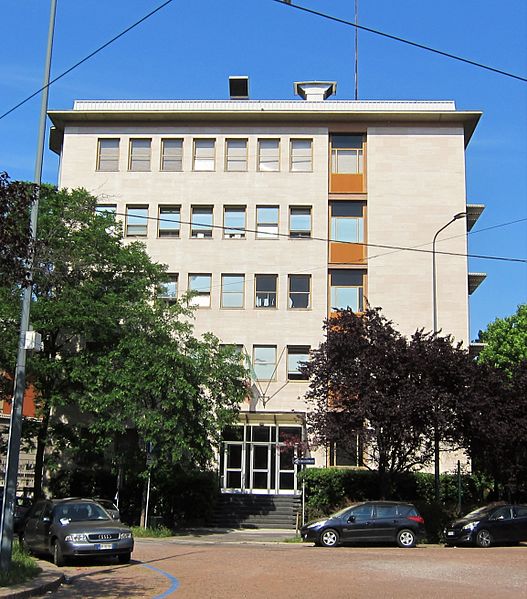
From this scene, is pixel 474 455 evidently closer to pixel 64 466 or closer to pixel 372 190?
pixel 372 190

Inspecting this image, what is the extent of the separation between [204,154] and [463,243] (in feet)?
47.3

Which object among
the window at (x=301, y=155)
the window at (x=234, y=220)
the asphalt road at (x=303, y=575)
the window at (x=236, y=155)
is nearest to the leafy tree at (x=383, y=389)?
the asphalt road at (x=303, y=575)

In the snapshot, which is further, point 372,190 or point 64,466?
point 372,190

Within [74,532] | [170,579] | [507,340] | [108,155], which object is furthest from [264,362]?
[170,579]

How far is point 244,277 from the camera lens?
137 ft

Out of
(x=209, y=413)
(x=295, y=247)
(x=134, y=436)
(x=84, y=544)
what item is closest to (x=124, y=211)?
(x=295, y=247)

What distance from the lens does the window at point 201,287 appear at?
41.6 m

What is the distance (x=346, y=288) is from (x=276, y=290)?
11.8ft

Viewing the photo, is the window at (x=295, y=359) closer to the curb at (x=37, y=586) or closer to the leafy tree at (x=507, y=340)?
the leafy tree at (x=507, y=340)

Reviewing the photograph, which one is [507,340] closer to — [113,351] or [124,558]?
[113,351]

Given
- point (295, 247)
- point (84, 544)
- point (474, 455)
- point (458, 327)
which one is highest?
point (295, 247)

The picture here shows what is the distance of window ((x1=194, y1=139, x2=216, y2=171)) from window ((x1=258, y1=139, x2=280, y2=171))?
2.52 m

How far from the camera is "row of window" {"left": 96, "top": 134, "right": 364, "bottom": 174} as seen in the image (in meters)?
42.9

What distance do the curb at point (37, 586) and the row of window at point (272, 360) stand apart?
2533cm
